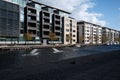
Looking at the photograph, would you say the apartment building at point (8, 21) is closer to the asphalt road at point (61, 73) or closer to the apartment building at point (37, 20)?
the apartment building at point (37, 20)

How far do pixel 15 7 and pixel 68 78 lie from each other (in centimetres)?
10234

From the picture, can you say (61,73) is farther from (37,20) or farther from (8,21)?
(37,20)

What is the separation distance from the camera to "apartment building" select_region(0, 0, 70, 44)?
432 ft

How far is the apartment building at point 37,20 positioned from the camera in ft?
432

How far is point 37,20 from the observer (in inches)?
5886

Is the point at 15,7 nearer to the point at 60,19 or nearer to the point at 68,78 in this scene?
the point at 60,19

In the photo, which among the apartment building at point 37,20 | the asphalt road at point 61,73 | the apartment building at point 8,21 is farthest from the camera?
the apartment building at point 37,20

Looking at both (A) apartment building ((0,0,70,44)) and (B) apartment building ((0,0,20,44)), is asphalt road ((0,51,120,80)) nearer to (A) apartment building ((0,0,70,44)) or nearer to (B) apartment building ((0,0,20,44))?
(B) apartment building ((0,0,20,44))

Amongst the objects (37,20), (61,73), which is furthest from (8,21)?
(61,73)

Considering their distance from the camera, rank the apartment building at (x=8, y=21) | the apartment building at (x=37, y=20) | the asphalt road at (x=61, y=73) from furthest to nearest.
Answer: the apartment building at (x=37, y=20) < the apartment building at (x=8, y=21) < the asphalt road at (x=61, y=73)

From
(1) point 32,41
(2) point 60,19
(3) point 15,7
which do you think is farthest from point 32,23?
(2) point 60,19

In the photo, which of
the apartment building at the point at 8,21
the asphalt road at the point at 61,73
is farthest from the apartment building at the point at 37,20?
the asphalt road at the point at 61,73

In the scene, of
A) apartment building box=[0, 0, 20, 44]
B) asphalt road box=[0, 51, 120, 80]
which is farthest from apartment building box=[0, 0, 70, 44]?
asphalt road box=[0, 51, 120, 80]

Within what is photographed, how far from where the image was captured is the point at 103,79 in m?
26.9
